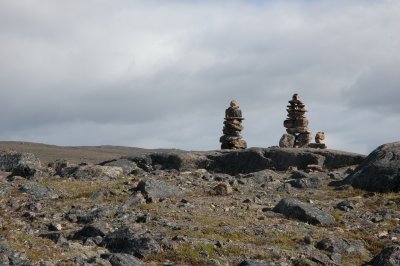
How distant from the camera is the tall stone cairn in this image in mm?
54209

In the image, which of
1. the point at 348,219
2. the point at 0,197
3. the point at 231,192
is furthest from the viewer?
the point at 231,192

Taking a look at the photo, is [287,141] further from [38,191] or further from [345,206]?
[38,191]

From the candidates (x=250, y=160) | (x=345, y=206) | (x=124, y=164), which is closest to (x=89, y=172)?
(x=124, y=164)

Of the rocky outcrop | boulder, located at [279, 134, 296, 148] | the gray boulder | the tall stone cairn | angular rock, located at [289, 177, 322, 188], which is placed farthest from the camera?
the tall stone cairn

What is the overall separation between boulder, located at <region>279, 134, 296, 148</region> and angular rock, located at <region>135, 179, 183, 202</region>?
26387 millimetres

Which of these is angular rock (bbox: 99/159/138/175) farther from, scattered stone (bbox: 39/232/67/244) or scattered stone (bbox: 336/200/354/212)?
scattered stone (bbox: 39/232/67/244)

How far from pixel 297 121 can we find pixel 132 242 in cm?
4051

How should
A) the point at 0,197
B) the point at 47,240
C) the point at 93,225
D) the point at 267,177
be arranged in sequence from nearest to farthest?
the point at 47,240, the point at 93,225, the point at 0,197, the point at 267,177

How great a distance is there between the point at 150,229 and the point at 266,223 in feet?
13.9

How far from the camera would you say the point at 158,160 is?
43656mm

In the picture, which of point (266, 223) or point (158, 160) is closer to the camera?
point (266, 223)

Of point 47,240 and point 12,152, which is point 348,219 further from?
point 12,152

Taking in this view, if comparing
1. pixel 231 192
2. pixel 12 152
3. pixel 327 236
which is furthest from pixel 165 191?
pixel 12 152

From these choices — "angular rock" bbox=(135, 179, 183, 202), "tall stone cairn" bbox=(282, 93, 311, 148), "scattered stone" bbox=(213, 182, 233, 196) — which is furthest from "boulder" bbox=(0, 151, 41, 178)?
"tall stone cairn" bbox=(282, 93, 311, 148)
